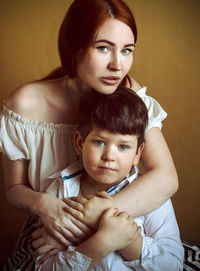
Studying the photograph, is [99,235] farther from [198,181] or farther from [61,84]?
[198,181]

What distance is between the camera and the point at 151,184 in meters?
1.23

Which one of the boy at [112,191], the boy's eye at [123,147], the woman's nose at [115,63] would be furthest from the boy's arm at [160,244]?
the woman's nose at [115,63]

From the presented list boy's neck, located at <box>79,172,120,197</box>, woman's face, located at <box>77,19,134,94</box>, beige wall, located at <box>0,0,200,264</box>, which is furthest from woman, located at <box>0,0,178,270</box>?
beige wall, located at <box>0,0,200,264</box>

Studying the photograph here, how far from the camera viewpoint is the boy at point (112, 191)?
1035 mm

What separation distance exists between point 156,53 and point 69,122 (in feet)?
2.39

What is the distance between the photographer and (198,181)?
1.99 metres

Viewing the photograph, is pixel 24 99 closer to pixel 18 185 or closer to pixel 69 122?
pixel 69 122

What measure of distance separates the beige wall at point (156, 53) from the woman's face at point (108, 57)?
0.66 meters

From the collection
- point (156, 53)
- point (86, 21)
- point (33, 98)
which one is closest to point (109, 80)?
point (86, 21)

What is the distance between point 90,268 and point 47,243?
0.64 ft

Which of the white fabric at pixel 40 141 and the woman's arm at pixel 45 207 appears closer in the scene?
the woman's arm at pixel 45 207

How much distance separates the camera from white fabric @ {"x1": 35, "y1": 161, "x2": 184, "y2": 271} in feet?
3.44

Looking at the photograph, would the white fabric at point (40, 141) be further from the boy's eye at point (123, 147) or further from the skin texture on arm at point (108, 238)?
the skin texture on arm at point (108, 238)

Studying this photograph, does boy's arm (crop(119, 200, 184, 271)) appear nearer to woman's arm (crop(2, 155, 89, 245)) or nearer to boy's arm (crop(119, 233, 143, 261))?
boy's arm (crop(119, 233, 143, 261))
